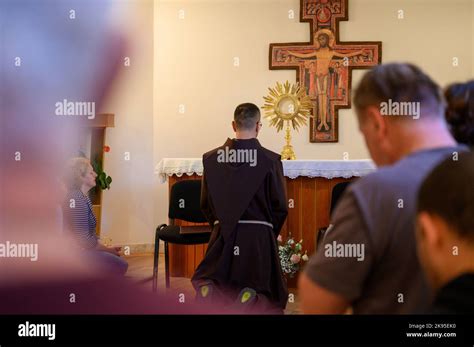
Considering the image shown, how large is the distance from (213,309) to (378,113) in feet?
4.59

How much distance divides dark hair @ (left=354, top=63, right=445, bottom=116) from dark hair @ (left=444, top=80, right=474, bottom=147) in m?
0.27

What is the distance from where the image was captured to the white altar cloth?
2.80m

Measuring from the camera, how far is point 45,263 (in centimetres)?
156

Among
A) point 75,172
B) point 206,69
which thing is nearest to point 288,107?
point 206,69

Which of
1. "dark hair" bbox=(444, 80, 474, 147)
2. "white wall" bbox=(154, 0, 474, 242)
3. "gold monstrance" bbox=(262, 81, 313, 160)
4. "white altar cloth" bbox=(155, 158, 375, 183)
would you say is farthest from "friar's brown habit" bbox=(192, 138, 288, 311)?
"gold monstrance" bbox=(262, 81, 313, 160)

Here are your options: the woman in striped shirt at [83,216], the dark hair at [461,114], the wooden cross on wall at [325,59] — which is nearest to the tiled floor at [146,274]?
the woman in striped shirt at [83,216]

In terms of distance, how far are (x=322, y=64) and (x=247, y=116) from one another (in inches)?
63.6

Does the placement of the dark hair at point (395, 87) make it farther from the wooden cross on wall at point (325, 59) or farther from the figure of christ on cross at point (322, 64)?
the figure of christ on cross at point (322, 64)

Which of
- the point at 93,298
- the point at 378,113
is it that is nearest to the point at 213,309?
the point at 93,298

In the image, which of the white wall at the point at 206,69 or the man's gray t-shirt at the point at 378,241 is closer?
the man's gray t-shirt at the point at 378,241

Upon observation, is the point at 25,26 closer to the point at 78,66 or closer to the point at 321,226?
the point at 78,66

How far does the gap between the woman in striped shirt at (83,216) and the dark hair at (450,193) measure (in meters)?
1.17

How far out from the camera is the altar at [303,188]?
283 cm

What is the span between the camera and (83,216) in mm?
1832
